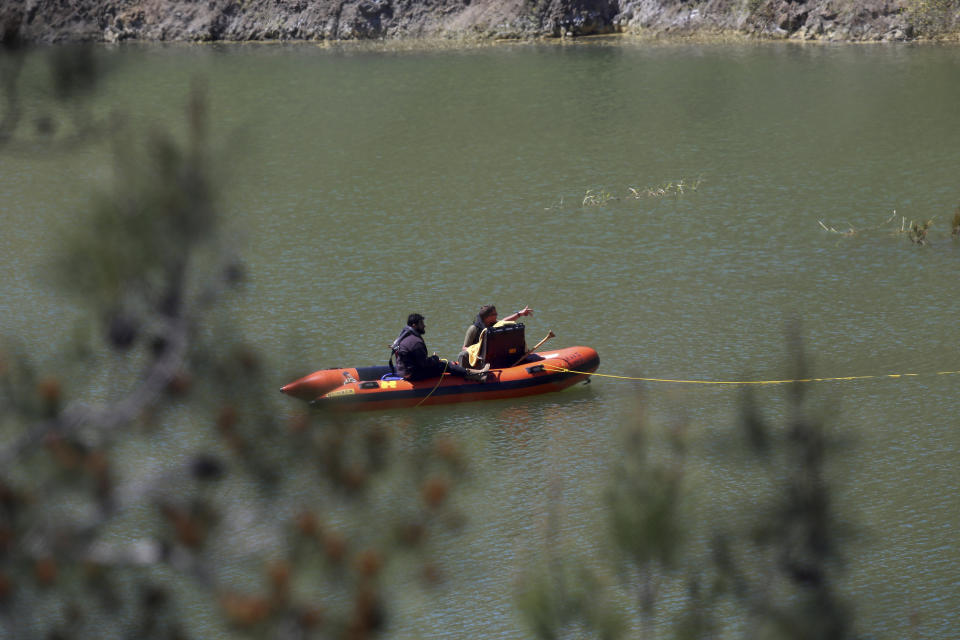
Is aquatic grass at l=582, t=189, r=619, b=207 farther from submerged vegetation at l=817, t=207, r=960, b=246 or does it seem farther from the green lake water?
submerged vegetation at l=817, t=207, r=960, b=246

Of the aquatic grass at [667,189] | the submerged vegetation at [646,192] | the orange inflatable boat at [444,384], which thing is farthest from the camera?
the aquatic grass at [667,189]

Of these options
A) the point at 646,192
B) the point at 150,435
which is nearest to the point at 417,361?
the point at 150,435

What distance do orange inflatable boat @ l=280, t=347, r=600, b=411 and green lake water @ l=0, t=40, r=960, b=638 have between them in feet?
0.67

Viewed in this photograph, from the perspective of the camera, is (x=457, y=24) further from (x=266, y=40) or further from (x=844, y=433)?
(x=844, y=433)

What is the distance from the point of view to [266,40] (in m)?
47.4

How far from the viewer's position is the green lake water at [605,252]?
1097 centimetres

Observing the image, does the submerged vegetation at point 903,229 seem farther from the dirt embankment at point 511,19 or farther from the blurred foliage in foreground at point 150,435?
the dirt embankment at point 511,19

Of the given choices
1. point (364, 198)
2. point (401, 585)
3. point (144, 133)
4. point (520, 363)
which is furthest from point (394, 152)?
point (144, 133)

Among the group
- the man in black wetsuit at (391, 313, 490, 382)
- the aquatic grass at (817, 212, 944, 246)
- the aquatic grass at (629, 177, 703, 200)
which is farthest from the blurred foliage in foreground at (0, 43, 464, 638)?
the aquatic grass at (629, 177, 703, 200)

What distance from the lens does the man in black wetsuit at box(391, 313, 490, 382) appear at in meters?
13.3

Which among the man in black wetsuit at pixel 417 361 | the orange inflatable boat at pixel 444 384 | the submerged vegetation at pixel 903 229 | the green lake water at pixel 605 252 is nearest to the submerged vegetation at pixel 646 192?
the green lake water at pixel 605 252

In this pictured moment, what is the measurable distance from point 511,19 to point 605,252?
85.6 feet

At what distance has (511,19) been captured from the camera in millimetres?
43594

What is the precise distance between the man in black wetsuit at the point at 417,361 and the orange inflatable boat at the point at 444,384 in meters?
0.07
